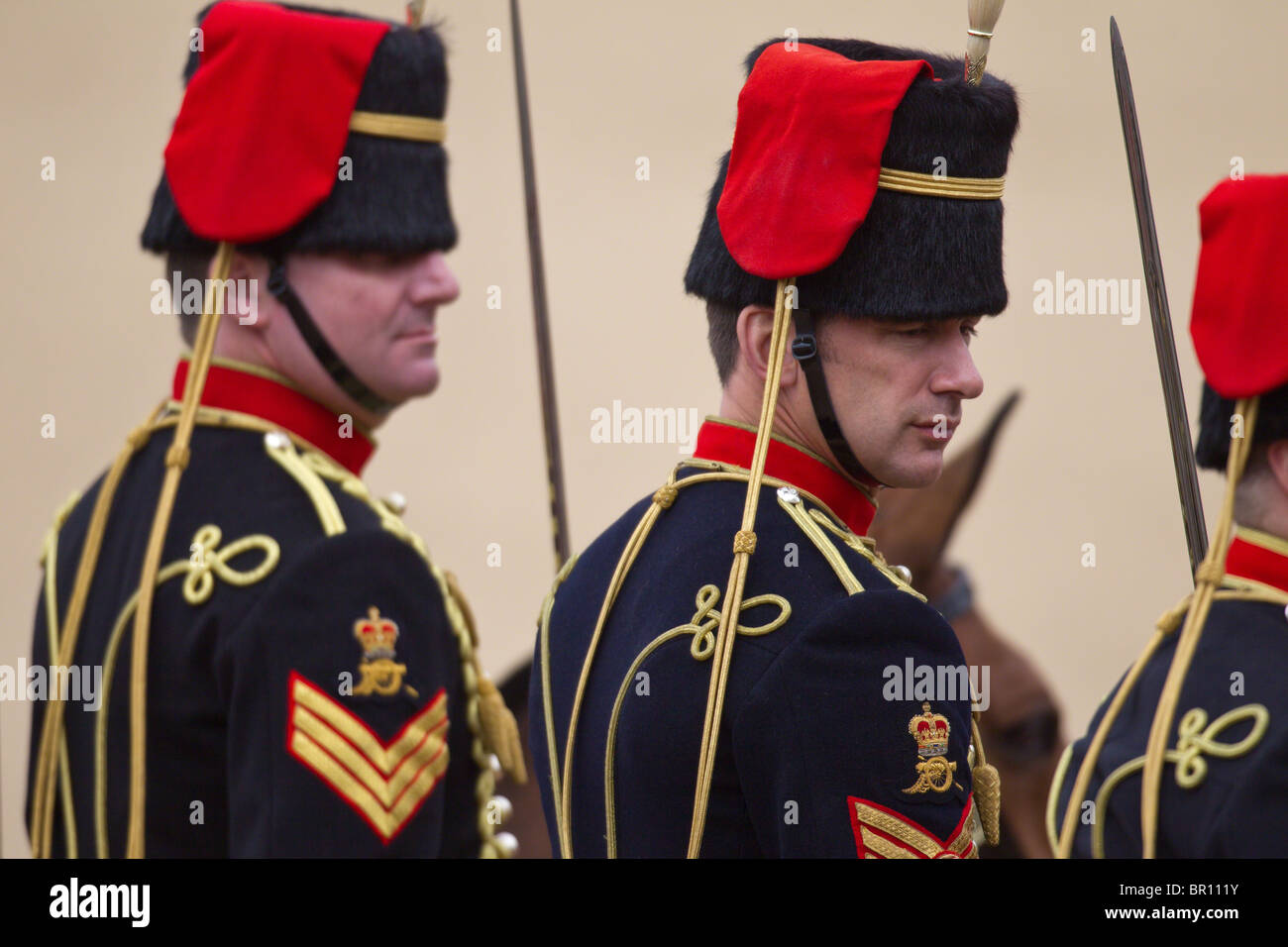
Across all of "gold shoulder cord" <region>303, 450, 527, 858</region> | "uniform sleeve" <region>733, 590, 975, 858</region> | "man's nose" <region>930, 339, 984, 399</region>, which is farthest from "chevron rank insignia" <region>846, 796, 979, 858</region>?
"gold shoulder cord" <region>303, 450, 527, 858</region>

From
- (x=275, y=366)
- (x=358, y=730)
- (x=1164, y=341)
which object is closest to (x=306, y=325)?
(x=275, y=366)

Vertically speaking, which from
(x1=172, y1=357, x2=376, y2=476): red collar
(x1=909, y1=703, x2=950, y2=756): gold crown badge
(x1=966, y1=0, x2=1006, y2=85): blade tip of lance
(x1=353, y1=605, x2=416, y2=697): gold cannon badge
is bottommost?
(x1=909, y1=703, x2=950, y2=756): gold crown badge

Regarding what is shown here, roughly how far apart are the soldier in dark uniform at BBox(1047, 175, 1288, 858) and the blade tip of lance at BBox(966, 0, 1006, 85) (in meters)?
0.69

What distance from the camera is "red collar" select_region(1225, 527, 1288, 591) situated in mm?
3020

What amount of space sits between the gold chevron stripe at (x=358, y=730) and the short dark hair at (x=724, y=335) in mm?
605

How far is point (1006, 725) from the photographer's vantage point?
5.11 meters

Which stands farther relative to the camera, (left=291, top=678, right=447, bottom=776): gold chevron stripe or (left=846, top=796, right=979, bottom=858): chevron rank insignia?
(left=291, top=678, right=447, bottom=776): gold chevron stripe

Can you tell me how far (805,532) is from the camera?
2482mm

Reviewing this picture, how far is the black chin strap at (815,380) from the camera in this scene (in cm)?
256

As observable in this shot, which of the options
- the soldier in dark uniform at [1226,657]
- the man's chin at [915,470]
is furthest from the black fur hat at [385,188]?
the soldier in dark uniform at [1226,657]

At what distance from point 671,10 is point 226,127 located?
8.77ft

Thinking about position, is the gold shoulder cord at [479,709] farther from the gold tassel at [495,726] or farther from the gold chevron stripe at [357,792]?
the gold chevron stripe at [357,792]

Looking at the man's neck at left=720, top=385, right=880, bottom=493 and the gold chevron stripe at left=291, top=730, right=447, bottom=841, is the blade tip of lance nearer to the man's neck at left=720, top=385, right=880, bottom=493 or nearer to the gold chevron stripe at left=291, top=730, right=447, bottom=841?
the man's neck at left=720, top=385, right=880, bottom=493
